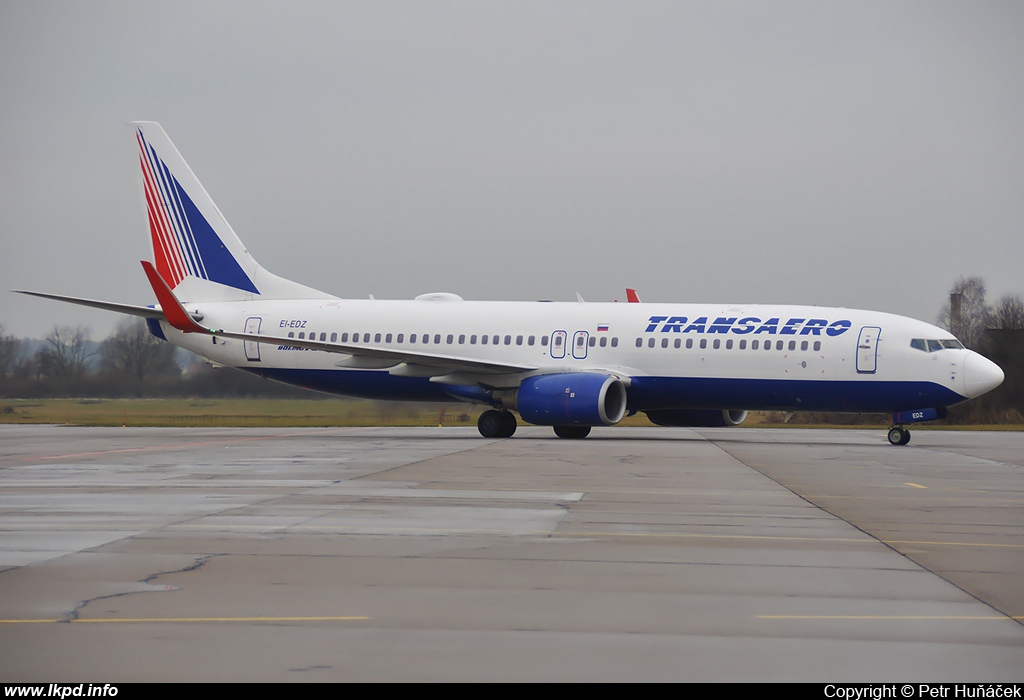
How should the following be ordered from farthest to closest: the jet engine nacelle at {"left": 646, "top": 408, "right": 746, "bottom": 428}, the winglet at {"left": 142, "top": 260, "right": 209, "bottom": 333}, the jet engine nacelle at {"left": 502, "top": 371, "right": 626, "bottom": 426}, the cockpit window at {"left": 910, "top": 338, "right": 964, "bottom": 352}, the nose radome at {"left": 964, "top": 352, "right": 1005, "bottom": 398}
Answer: the jet engine nacelle at {"left": 646, "top": 408, "right": 746, "bottom": 428} < the winglet at {"left": 142, "top": 260, "right": 209, "bottom": 333} < the jet engine nacelle at {"left": 502, "top": 371, "right": 626, "bottom": 426} < the cockpit window at {"left": 910, "top": 338, "right": 964, "bottom": 352} < the nose radome at {"left": 964, "top": 352, "right": 1005, "bottom": 398}

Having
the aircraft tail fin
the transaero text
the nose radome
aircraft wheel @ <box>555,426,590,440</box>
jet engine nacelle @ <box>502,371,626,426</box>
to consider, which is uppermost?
the aircraft tail fin

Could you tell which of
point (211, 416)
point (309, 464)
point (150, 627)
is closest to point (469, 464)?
point (309, 464)

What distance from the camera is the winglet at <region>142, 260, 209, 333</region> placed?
2650 centimetres

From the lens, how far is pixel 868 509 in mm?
12203

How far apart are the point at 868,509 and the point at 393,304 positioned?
67.4ft

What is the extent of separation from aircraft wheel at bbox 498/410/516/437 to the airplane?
3cm

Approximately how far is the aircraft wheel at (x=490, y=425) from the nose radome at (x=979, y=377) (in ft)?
37.4

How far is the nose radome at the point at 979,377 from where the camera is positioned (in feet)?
80.9

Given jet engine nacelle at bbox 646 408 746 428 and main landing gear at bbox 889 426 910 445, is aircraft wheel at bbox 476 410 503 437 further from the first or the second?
main landing gear at bbox 889 426 910 445

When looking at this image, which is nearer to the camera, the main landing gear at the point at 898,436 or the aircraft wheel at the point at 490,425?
the main landing gear at the point at 898,436

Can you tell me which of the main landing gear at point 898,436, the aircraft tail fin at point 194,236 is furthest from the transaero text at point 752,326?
the aircraft tail fin at point 194,236

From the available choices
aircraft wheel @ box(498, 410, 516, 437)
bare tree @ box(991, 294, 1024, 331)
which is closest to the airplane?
aircraft wheel @ box(498, 410, 516, 437)

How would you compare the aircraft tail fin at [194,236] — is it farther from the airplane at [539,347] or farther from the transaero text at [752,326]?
the transaero text at [752,326]
